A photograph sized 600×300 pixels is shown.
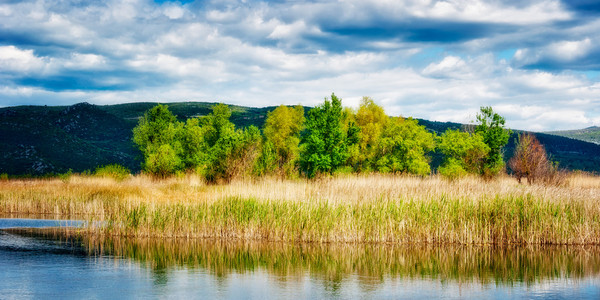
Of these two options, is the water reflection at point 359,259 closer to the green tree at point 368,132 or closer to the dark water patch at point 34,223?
the dark water patch at point 34,223

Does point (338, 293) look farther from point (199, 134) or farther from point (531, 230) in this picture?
point (199, 134)

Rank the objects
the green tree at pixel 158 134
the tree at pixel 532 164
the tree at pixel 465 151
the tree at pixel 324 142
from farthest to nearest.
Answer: the green tree at pixel 158 134 → the tree at pixel 465 151 → the tree at pixel 324 142 → the tree at pixel 532 164

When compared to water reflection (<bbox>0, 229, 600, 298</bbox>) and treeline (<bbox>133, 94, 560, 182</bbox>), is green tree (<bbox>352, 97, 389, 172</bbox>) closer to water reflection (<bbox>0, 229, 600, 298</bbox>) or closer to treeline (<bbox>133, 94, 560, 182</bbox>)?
treeline (<bbox>133, 94, 560, 182</bbox>)

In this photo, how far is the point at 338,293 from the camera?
450 inches

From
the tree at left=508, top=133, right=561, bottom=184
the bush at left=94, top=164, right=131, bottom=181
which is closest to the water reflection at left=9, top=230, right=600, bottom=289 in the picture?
the tree at left=508, top=133, right=561, bottom=184

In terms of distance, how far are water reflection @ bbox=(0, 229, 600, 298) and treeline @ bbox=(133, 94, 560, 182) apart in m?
16.3

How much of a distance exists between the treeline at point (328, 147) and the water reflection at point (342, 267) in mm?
16252

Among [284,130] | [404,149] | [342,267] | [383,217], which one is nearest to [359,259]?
[342,267]

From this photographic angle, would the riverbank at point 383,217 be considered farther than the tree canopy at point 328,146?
No

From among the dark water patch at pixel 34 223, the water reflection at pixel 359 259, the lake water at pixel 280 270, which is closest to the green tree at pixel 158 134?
the dark water patch at pixel 34 223

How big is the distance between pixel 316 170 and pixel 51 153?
231 ft

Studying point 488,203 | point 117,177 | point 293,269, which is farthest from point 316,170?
point 293,269

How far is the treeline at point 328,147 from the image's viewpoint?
3878cm

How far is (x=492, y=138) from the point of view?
1930 inches
